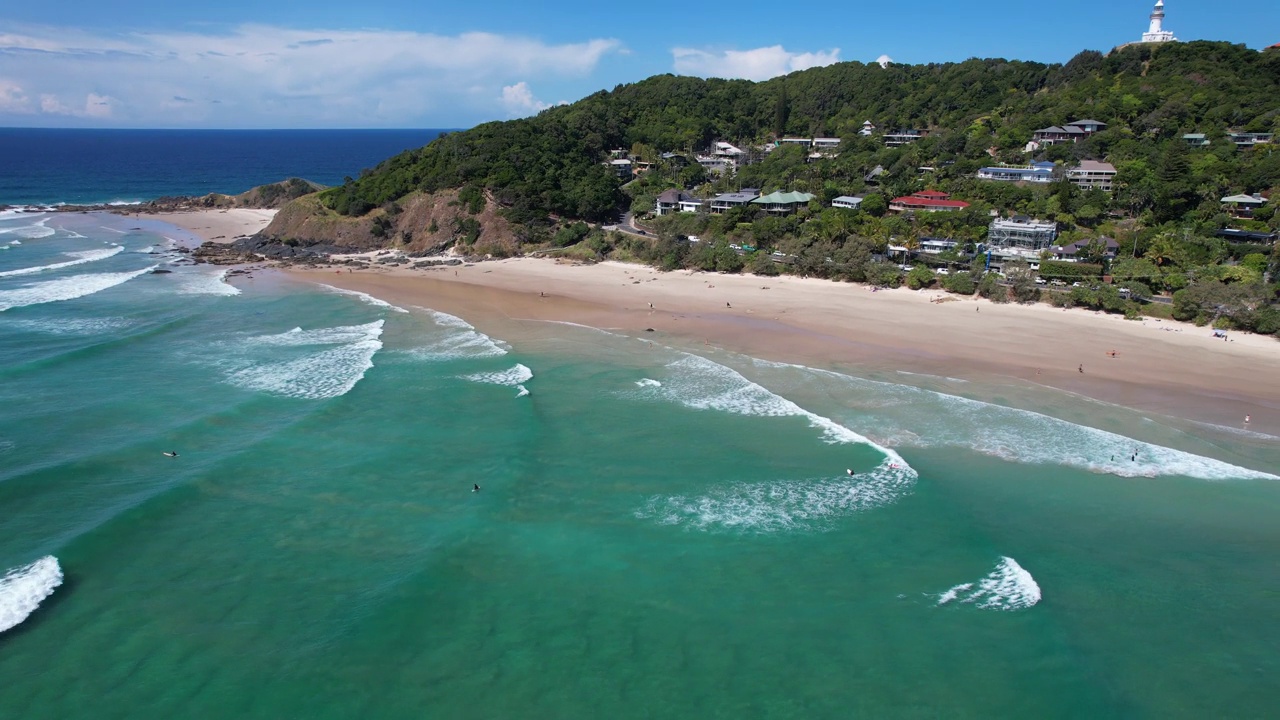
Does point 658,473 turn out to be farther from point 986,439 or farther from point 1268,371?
point 1268,371

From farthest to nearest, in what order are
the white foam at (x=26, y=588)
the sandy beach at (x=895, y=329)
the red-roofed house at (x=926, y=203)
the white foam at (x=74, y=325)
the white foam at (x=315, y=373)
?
the red-roofed house at (x=926, y=203), the white foam at (x=74, y=325), the sandy beach at (x=895, y=329), the white foam at (x=315, y=373), the white foam at (x=26, y=588)

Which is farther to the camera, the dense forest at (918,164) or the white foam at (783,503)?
the dense forest at (918,164)

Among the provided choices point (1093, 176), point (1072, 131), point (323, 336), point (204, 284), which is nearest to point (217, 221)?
point (204, 284)

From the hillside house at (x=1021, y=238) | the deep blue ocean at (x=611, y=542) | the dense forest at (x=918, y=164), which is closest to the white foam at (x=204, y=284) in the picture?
the deep blue ocean at (x=611, y=542)

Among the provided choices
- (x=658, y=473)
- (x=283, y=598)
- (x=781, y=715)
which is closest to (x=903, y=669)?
(x=781, y=715)

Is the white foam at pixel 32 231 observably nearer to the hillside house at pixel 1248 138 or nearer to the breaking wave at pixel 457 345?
the breaking wave at pixel 457 345

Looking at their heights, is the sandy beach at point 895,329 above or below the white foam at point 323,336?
above

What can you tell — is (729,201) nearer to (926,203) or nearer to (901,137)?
(926,203)
